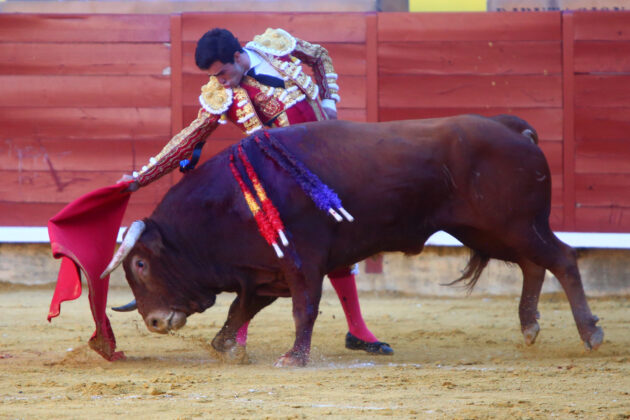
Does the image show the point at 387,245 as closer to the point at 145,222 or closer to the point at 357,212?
the point at 357,212

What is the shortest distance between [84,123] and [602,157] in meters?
3.53

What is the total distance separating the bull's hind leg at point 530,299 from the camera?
4223 mm

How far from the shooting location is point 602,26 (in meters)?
6.36

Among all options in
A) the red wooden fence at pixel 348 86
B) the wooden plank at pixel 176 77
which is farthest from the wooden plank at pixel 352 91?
the wooden plank at pixel 176 77

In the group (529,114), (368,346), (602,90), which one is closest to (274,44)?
(368,346)

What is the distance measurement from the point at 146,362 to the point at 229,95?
1174 millimetres

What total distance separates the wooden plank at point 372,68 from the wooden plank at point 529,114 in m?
0.10

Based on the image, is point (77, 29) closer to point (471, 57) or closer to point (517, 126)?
point (471, 57)

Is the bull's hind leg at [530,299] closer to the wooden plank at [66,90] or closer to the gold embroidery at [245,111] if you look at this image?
the gold embroidery at [245,111]

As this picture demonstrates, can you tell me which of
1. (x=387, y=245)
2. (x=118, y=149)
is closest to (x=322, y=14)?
(x=118, y=149)

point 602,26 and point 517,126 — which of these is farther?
point 602,26

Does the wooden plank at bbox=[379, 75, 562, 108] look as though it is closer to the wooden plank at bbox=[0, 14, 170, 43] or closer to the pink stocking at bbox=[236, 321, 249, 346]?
the wooden plank at bbox=[0, 14, 170, 43]

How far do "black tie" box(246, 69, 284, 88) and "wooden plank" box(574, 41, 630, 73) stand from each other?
2.98 meters

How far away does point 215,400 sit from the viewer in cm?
287
